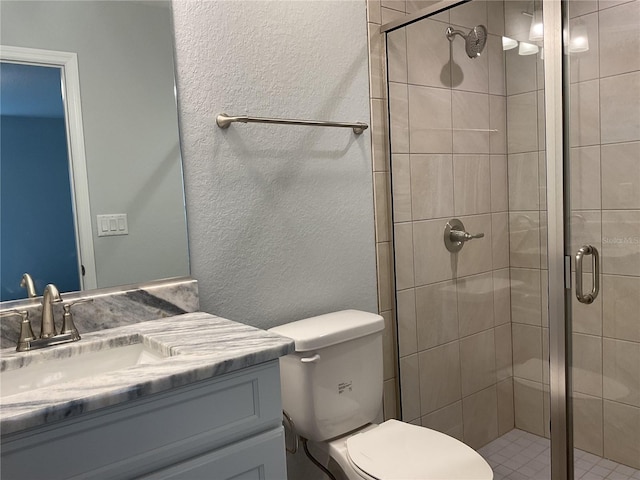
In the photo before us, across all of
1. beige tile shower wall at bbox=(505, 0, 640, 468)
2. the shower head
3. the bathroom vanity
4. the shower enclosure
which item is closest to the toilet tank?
the bathroom vanity

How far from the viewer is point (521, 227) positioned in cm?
171

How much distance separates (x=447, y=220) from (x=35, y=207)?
1354 mm

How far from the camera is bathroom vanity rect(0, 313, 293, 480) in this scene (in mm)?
904

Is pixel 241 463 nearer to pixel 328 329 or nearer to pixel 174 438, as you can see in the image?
pixel 174 438

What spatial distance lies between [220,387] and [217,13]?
113cm

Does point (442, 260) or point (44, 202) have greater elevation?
point (44, 202)

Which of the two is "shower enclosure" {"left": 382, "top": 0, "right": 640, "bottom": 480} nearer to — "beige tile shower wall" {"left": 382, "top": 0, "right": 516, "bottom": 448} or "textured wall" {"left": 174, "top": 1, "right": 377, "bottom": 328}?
"beige tile shower wall" {"left": 382, "top": 0, "right": 516, "bottom": 448}

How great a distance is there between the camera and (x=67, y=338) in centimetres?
130

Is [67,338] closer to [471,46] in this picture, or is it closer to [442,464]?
[442,464]

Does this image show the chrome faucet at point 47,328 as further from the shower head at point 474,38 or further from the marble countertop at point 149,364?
the shower head at point 474,38

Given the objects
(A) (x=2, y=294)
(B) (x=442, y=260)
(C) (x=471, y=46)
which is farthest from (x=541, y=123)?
(A) (x=2, y=294)

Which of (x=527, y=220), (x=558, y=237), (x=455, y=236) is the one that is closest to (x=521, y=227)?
(x=527, y=220)

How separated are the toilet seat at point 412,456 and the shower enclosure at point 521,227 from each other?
374 millimetres

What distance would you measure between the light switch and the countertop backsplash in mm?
156
